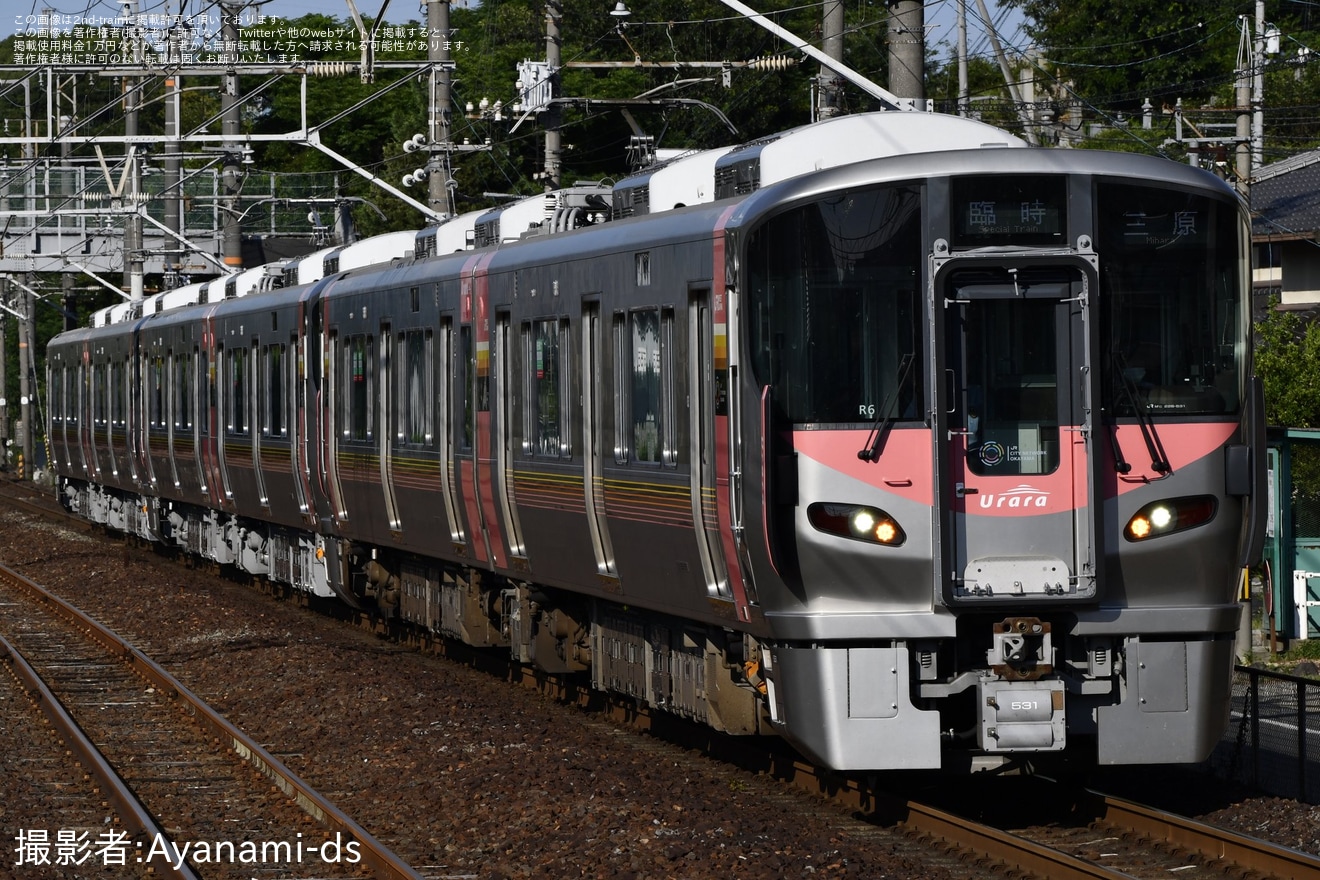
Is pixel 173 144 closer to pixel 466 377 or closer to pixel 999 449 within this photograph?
pixel 466 377

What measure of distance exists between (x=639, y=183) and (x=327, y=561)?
8081 mm

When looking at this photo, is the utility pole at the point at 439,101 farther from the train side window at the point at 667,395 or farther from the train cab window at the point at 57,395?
the train cab window at the point at 57,395

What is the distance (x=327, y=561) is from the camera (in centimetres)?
1956

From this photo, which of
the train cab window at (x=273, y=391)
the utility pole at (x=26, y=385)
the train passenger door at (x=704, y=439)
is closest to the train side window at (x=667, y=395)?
the train passenger door at (x=704, y=439)

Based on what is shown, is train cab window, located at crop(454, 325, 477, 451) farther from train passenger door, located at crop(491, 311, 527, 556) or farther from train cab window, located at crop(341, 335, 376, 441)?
train cab window, located at crop(341, 335, 376, 441)

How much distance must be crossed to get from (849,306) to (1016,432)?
2.98ft

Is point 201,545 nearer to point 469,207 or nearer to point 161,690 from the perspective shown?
point 161,690

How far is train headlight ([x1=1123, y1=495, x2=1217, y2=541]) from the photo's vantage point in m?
9.46

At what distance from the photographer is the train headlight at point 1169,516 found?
9.46m

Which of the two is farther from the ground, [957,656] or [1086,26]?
[1086,26]

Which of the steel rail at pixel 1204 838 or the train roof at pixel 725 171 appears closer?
the steel rail at pixel 1204 838

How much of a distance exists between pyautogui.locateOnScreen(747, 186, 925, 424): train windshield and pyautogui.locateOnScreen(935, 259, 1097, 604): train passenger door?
0.21m

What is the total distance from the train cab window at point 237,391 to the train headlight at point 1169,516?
14.3 metres

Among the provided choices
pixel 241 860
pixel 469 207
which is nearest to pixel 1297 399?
pixel 241 860
